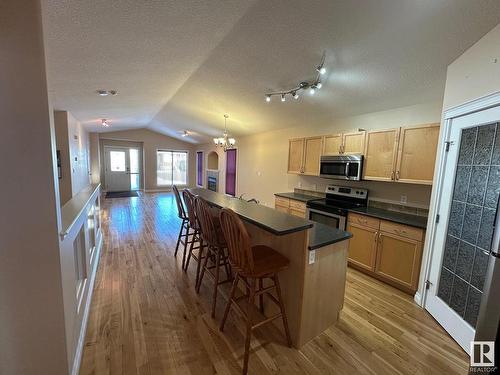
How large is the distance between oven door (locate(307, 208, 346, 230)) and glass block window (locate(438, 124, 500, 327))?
1.14m

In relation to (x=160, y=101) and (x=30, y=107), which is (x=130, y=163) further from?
(x=30, y=107)

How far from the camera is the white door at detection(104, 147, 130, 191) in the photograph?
875 centimetres

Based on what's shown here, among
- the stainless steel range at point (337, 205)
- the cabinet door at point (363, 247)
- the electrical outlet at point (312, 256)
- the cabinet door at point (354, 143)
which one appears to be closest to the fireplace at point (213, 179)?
the stainless steel range at point (337, 205)

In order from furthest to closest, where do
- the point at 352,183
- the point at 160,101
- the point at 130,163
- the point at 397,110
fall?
the point at 130,163
the point at 160,101
the point at 352,183
the point at 397,110

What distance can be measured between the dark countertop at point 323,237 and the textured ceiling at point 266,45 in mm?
1750

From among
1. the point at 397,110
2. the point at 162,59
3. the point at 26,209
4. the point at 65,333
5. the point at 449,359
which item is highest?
the point at 162,59

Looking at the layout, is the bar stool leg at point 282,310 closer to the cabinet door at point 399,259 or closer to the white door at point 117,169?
the cabinet door at point 399,259

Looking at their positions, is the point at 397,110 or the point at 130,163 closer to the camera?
the point at 397,110

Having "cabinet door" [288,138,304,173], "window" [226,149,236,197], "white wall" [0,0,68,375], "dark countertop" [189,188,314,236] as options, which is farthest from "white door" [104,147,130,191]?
"white wall" [0,0,68,375]

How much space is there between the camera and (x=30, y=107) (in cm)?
105

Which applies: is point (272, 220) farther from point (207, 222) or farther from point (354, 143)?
point (354, 143)

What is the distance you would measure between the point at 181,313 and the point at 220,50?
283cm

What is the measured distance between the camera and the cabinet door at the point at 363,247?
276cm

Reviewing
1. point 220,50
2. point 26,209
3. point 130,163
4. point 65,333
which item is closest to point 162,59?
→ point 220,50
